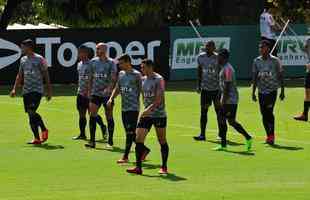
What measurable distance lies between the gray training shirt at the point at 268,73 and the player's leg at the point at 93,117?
3.37 metres

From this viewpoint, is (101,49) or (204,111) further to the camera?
(204,111)

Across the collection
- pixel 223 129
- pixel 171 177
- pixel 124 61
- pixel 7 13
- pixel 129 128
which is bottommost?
pixel 171 177

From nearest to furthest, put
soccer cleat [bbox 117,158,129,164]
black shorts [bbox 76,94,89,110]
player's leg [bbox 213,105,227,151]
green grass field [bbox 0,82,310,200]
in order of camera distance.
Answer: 1. green grass field [bbox 0,82,310,200]
2. soccer cleat [bbox 117,158,129,164]
3. player's leg [bbox 213,105,227,151]
4. black shorts [bbox 76,94,89,110]

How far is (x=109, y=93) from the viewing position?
19578 millimetres

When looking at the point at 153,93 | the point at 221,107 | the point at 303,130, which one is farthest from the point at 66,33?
the point at 153,93

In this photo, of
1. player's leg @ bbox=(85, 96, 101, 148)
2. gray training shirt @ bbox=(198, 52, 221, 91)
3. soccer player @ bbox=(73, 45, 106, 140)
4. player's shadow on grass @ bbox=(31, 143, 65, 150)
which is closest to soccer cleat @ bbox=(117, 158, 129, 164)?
player's leg @ bbox=(85, 96, 101, 148)

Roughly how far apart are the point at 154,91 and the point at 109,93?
12.0 feet

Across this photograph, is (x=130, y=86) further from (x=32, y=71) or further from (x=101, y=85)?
(x=32, y=71)

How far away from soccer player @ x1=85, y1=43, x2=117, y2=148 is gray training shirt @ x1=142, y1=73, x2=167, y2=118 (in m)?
3.40

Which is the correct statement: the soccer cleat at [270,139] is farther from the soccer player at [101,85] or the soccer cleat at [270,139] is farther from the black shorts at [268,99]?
the soccer player at [101,85]

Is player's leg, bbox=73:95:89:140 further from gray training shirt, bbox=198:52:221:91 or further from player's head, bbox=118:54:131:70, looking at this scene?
player's head, bbox=118:54:131:70

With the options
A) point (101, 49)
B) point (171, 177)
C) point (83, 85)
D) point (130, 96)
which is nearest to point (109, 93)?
point (101, 49)

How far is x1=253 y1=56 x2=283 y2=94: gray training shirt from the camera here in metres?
20.3

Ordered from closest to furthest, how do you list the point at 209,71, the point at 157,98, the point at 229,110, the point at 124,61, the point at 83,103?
1. the point at 157,98
2. the point at 124,61
3. the point at 229,110
4. the point at 209,71
5. the point at 83,103
